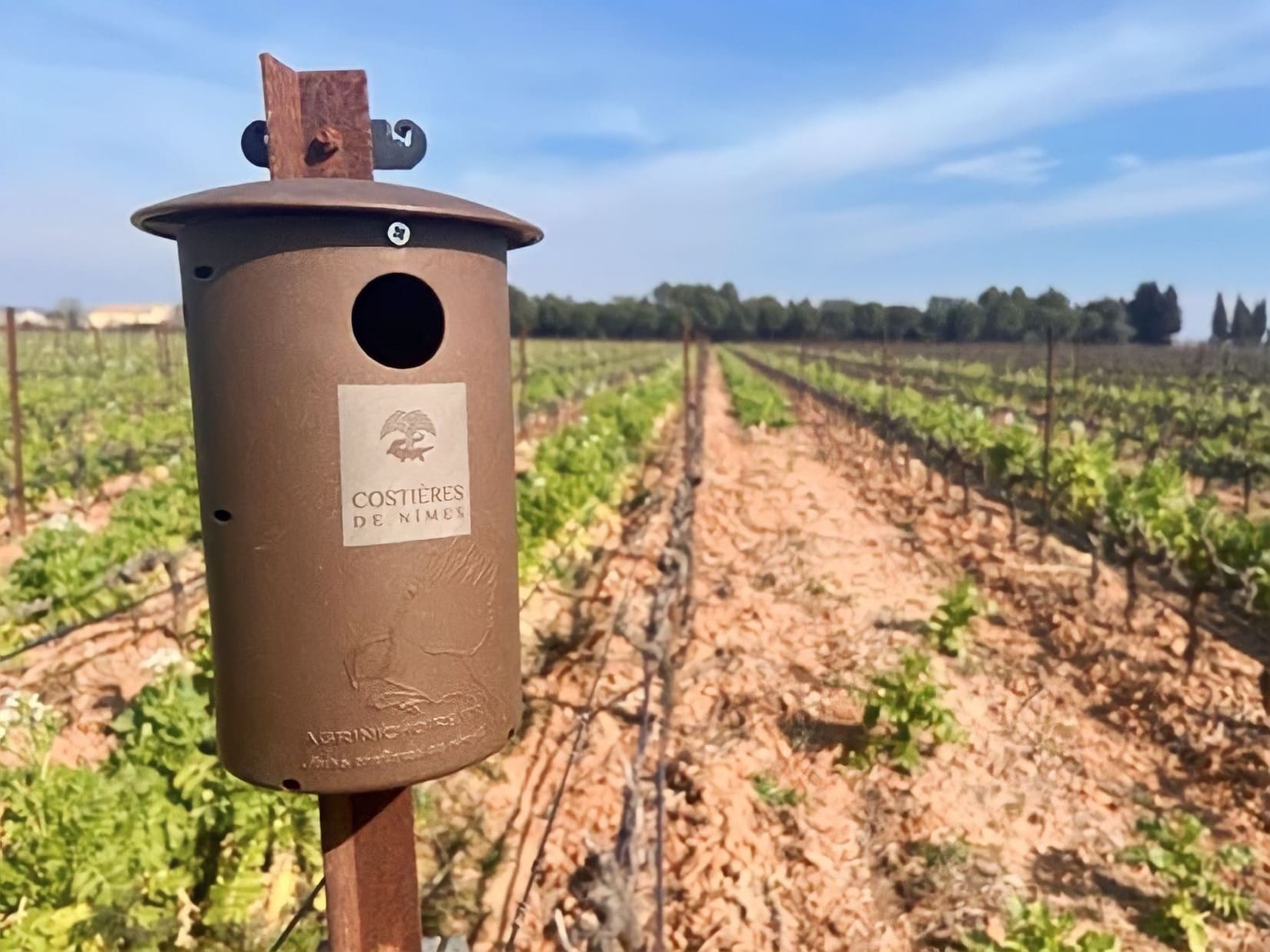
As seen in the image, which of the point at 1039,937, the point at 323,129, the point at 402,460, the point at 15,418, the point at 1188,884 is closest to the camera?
the point at 402,460

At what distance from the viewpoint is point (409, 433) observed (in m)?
1.87

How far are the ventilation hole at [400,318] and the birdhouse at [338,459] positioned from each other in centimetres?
28

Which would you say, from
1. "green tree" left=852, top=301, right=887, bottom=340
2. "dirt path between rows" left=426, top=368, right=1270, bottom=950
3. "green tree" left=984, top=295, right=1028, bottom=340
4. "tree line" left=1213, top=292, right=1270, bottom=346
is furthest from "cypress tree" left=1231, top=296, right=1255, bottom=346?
"dirt path between rows" left=426, top=368, right=1270, bottom=950

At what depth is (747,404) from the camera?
21375 mm

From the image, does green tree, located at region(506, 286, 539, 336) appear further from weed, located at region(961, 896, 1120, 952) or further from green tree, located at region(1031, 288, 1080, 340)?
green tree, located at region(1031, 288, 1080, 340)

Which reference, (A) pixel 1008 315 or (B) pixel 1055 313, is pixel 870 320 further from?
(B) pixel 1055 313

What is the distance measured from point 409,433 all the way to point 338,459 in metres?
0.13

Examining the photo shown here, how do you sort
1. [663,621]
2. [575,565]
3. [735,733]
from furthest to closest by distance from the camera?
1. [575,565]
2. [663,621]
3. [735,733]

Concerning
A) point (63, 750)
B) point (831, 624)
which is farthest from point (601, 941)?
point (831, 624)

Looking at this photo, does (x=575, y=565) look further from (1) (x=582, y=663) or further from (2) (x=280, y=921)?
(2) (x=280, y=921)

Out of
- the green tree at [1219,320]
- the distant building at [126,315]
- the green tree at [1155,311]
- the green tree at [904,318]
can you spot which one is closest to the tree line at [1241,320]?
the green tree at [1219,320]

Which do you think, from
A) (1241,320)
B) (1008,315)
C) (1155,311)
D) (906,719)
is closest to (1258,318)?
(1241,320)

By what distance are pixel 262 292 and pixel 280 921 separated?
9.98ft

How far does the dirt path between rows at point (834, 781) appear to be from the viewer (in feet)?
14.3
